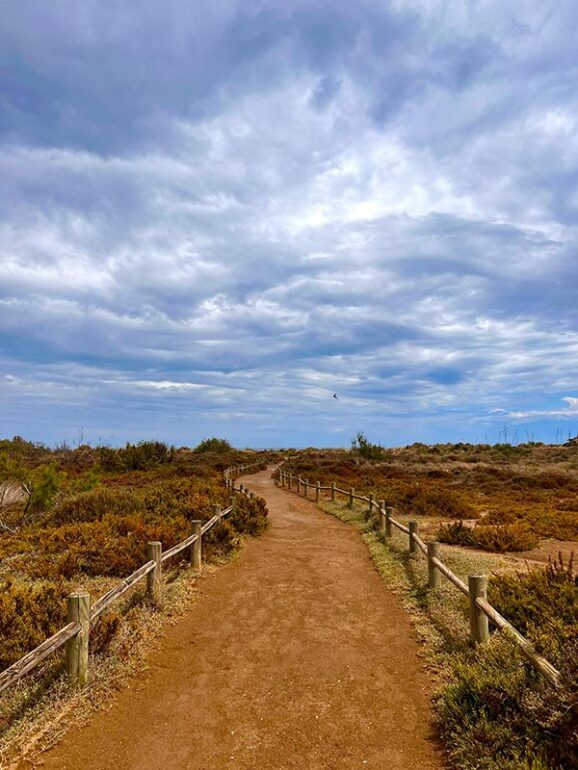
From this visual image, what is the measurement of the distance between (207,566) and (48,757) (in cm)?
694

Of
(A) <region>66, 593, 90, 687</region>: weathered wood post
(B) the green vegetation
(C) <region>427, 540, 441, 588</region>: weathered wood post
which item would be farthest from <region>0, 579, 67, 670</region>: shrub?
(C) <region>427, 540, 441, 588</region>: weathered wood post

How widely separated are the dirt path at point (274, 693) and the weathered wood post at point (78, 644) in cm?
55

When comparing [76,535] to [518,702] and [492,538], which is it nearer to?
[518,702]

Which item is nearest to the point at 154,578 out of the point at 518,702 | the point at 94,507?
the point at 518,702

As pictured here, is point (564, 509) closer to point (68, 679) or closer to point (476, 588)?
point (476, 588)

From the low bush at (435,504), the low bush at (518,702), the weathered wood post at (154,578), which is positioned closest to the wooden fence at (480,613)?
the low bush at (518,702)

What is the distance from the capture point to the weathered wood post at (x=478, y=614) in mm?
6602

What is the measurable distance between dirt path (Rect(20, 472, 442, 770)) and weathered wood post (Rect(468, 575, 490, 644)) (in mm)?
905

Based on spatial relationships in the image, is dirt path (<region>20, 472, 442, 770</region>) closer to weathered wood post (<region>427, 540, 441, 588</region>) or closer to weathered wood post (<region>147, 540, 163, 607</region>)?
weathered wood post (<region>147, 540, 163, 607</region>)

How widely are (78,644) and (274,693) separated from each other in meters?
2.43

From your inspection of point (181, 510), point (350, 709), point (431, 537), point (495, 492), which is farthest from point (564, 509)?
point (350, 709)

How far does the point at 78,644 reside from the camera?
5.93 metres

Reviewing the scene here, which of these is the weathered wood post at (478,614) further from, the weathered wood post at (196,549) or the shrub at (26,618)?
the weathered wood post at (196,549)

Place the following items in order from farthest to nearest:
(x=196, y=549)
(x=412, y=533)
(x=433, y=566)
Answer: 1. (x=412, y=533)
2. (x=196, y=549)
3. (x=433, y=566)
